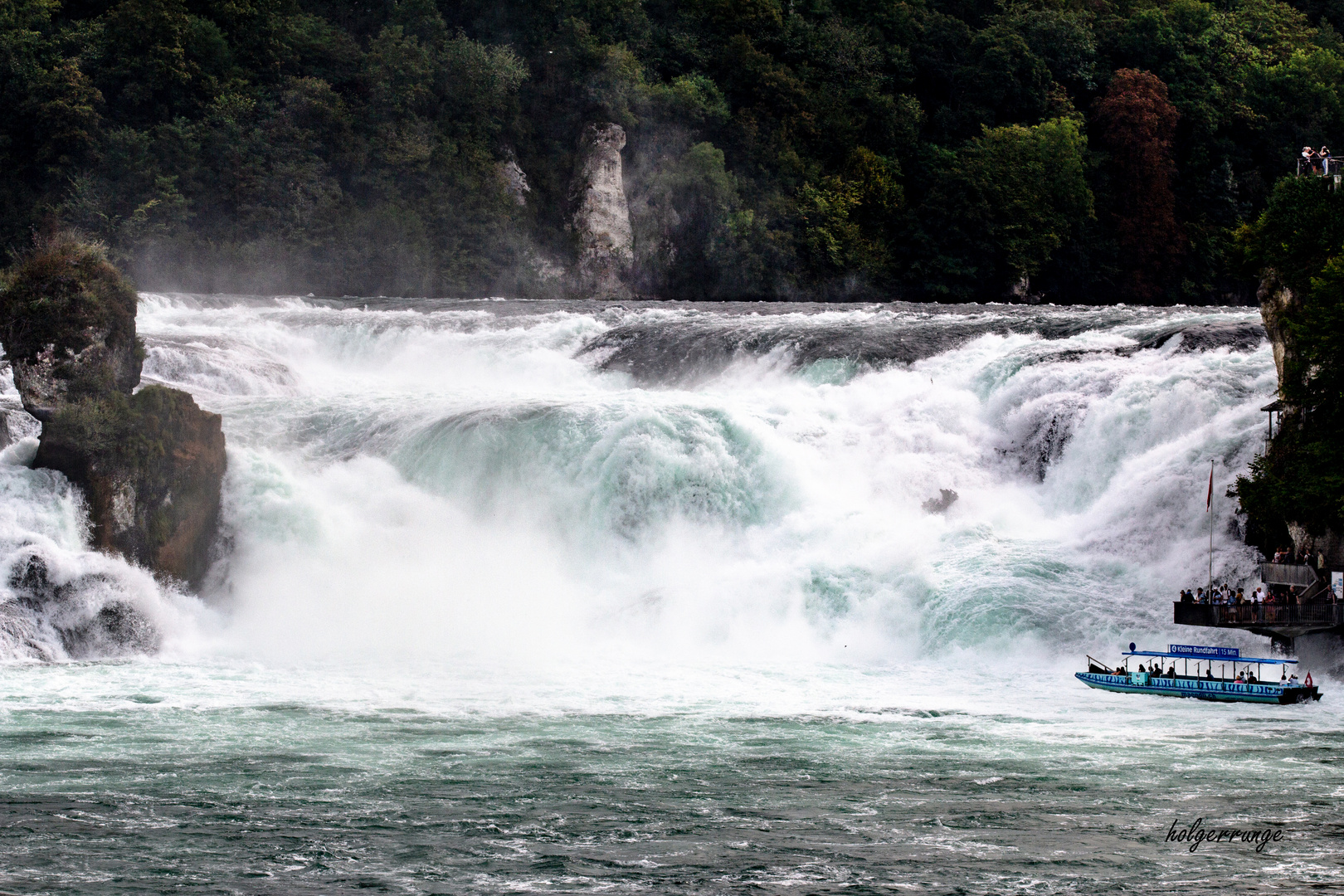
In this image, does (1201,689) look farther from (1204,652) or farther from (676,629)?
(676,629)

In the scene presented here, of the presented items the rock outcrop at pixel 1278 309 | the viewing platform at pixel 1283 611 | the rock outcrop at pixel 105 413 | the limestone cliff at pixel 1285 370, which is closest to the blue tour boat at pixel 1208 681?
the viewing platform at pixel 1283 611

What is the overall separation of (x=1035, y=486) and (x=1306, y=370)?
249 inches

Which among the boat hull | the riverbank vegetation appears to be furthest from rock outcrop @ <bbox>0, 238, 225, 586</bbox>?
the riverbank vegetation

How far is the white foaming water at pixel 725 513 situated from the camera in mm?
24281

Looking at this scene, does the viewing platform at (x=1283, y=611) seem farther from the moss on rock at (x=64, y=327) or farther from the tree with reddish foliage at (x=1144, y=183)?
the tree with reddish foliage at (x=1144, y=183)

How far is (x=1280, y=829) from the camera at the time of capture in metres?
14.3

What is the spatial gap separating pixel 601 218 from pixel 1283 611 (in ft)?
136

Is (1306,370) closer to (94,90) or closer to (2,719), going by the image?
(2,719)

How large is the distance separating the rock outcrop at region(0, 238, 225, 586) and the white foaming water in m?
0.59

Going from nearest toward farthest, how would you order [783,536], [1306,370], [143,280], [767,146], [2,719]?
1. [2,719]
2. [1306,370]
3. [783,536]
4. [143,280]
5. [767,146]

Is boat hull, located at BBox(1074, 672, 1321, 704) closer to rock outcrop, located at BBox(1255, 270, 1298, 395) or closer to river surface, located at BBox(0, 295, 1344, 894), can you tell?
river surface, located at BBox(0, 295, 1344, 894)

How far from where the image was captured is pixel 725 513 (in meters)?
27.5

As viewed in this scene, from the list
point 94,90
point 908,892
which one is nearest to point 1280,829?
point 908,892

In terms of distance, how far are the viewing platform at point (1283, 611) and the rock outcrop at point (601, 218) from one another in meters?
39.2
